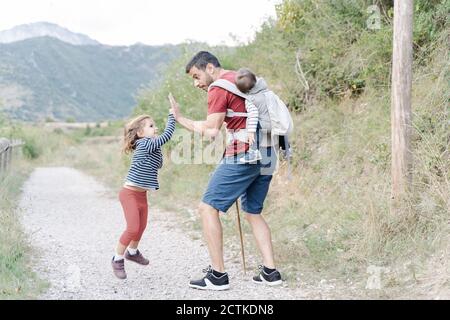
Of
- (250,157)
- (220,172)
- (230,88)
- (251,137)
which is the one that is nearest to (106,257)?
Answer: (220,172)

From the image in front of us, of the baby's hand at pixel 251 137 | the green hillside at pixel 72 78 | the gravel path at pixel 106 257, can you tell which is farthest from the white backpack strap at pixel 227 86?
the green hillside at pixel 72 78

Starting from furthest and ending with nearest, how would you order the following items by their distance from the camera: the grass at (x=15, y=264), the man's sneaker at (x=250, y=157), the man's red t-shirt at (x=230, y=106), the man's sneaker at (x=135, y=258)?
1. the man's sneaker at (x=135, y=258)
2. the man's sneaker at (x=250, y=157)
3. the man's red t-shirt at (x=230, y=106)
4. the grass at (x=15, y=264)

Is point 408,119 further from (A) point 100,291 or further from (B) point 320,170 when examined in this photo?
(A) point 100,291

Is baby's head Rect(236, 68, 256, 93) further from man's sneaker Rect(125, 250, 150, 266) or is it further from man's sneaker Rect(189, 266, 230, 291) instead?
man's sneaker Rect(125, 250, 150, 266)

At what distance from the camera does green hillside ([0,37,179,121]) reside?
5628 cm

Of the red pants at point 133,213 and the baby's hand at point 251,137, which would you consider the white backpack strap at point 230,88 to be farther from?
the red pants at point 133,213

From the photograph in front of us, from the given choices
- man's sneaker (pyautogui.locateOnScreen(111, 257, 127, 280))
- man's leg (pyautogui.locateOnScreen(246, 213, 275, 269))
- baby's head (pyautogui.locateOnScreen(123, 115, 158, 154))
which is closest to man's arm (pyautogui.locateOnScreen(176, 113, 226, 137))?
baby's head (pyautogui.locateOnScreen(123, 115, 158, 154))

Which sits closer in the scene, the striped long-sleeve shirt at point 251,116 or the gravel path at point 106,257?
the striped long-sleeve shirt at point 251,116

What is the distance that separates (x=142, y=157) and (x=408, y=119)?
254 centimetres

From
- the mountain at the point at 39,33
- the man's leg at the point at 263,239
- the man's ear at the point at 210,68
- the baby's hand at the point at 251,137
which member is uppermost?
the mountain at the point at 39,33

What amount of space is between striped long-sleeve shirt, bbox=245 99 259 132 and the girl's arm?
74cm

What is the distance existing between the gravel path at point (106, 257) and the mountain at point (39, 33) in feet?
186

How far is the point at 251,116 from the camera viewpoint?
5141 millimetres

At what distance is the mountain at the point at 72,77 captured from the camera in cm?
5619
